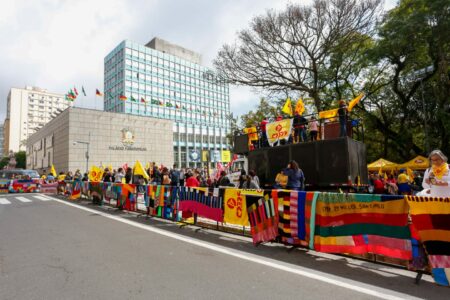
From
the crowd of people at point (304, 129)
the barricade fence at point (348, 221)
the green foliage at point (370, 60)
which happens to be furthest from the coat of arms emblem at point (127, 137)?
the barricade fence at point (348, 221)

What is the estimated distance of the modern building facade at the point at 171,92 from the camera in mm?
73312

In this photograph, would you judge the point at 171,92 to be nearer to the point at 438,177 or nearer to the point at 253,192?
the point at 253,192

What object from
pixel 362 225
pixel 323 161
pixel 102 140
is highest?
pixel 102 140

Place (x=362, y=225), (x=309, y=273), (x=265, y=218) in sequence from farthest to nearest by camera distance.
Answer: (x=265, y=218)
(x=362, y=225)
(x=309, y=273)

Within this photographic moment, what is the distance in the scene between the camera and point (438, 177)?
4867mm

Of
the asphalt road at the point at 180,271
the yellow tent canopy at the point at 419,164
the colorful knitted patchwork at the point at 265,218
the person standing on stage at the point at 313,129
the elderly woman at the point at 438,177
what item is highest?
the person standing on stage at the point at 313,129

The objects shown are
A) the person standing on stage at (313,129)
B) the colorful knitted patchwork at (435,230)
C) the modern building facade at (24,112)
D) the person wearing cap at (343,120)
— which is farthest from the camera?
the modern building facade at (24,112)

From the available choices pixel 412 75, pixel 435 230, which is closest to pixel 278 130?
pixel 435 230

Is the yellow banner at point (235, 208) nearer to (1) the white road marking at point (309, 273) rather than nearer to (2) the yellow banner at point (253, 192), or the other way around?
(2) the yellow banner at point (253, 192)

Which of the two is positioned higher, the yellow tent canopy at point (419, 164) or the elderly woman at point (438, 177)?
the yellow tent canopy at point (419, 164)

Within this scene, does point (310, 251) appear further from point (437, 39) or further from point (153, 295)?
point (437, 39)

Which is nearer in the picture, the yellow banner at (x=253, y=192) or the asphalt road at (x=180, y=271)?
the asphalt road at (x=180, y=271)

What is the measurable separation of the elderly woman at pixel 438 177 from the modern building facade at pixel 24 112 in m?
143

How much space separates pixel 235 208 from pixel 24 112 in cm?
15225
